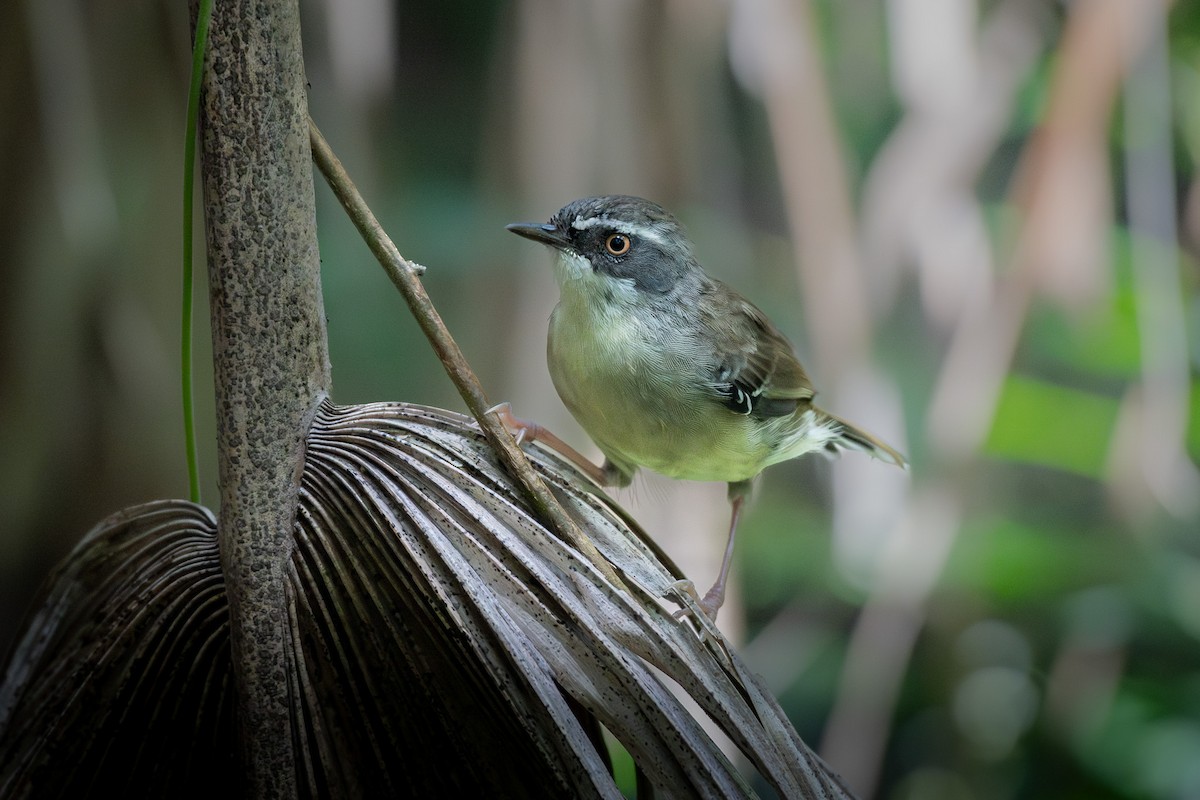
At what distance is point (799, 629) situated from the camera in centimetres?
333

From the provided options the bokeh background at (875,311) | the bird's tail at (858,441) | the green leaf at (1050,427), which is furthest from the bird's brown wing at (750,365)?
the green leaf at (1050,427)

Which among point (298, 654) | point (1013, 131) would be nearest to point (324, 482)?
point (298, 654)

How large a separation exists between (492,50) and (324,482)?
184cm

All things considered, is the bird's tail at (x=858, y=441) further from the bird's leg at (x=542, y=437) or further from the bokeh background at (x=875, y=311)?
the bird's leg at (x=542, y=437)

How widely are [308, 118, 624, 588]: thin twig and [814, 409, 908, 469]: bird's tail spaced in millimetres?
1369

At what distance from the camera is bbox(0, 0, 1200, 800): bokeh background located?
8.93 feet

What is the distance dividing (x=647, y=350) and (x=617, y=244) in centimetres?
26

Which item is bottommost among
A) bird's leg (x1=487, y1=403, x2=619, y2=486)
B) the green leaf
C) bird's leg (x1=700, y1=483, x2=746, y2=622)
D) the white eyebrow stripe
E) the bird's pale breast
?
bird's leg (x1=700, y1=483, x2=746, y2=622)

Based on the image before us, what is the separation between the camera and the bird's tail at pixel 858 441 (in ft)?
8.68

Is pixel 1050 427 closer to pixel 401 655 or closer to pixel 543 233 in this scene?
pixel 543 233

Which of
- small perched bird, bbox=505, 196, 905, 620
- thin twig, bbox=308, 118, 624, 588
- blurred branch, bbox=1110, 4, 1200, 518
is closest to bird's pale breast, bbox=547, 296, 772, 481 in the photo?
small perched bird, bbox=505, 196, 905, 620

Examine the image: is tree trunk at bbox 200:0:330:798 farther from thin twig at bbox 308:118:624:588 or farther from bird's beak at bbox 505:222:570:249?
bird's beak at bbox 505:222:570:249

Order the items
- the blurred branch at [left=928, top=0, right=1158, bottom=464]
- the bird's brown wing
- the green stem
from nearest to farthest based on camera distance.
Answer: the green stem → the bird's brown wing → the blurred branch at [left=928, top=0, right=1158, bottom=464]

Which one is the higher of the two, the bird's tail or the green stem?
the green stem
